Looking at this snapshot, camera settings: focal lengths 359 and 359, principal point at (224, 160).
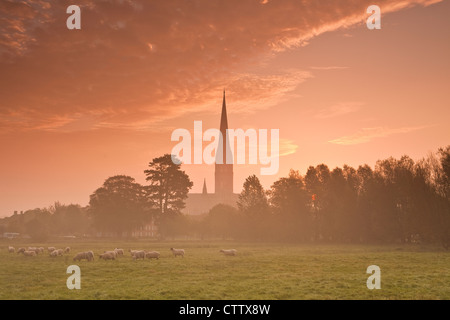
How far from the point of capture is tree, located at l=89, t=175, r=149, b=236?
291ft

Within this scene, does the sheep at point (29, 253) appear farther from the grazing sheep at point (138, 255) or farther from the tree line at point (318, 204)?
the tree line at point (318, 204)

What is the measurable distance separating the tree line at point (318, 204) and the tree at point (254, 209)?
0.79 feet

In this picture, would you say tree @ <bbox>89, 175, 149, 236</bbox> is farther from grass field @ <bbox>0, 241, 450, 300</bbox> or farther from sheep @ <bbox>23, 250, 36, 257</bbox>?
grass field @ <bbox>0, 241, 450, 300</bbox>

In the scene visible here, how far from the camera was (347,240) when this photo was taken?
7450 centimetres

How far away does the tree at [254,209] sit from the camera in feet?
282

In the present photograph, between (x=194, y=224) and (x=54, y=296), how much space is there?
10189 centimetres

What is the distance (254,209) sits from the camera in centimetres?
8950

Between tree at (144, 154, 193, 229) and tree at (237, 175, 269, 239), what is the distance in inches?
702

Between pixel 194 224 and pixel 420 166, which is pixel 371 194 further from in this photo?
pixel 194 224

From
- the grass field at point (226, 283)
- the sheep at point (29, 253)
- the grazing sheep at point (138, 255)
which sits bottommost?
the sheep at point (29, 253)

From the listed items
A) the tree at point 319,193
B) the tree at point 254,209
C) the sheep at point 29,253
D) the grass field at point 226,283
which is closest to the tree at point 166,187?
the tree at point 254,209

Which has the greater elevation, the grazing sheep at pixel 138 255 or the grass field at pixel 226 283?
the grass field at pixel 226 283

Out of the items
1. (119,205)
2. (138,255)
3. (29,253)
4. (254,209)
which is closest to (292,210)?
(254,209)
